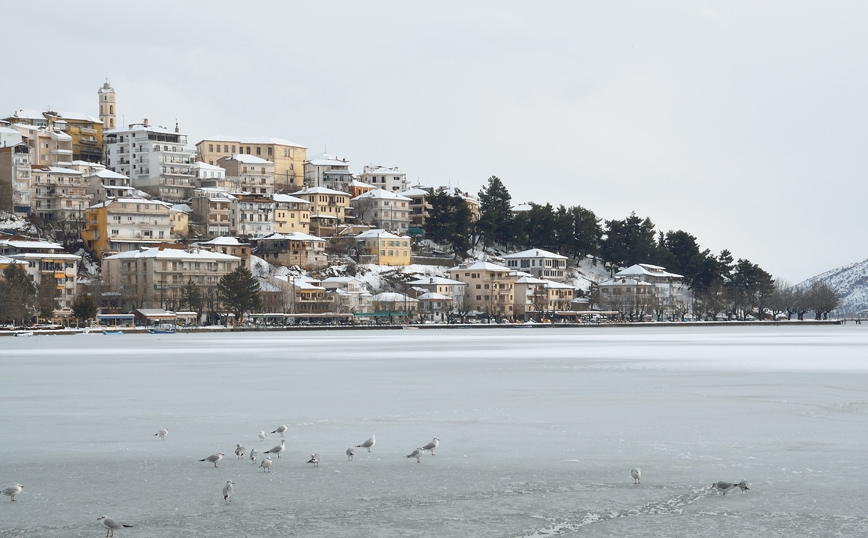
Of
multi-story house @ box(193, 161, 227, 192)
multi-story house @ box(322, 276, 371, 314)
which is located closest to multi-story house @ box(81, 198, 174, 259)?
multi-story house @ box(193, 161, 227, 192)

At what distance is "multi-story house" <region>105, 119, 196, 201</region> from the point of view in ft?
384

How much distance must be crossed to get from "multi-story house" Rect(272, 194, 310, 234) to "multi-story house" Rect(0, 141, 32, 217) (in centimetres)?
2422

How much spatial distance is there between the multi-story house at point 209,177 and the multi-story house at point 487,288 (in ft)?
87.1

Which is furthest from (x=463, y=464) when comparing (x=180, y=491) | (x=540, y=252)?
(x=540, y=252)

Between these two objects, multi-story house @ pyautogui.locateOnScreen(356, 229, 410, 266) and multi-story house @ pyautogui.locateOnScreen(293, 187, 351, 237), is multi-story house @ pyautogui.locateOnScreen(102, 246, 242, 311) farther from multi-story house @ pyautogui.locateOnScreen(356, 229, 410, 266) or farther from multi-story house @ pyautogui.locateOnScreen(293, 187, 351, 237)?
multi-story house @ pyautogui.locateOnScreen(293, 187, 351, 237)

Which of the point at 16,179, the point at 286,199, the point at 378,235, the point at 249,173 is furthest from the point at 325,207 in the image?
the point at 16,179

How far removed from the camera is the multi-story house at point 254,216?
11494 cm

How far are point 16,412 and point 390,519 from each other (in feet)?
37.7

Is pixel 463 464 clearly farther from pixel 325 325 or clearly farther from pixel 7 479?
pixel 325 325

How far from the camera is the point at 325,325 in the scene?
332 ft

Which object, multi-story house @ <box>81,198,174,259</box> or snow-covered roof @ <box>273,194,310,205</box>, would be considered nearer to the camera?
multi-story house @ <box>81,198,174,259</box>

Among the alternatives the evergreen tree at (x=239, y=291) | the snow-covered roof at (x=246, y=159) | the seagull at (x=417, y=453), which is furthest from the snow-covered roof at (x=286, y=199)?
the seagull at (x=417, y=453)

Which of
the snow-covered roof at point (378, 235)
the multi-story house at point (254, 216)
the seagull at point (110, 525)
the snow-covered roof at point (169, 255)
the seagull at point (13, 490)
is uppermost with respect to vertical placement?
the multi-story house at point (254, 216)

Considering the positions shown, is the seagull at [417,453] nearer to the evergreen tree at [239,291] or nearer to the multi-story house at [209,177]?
the evergreen tree at [239,291]
